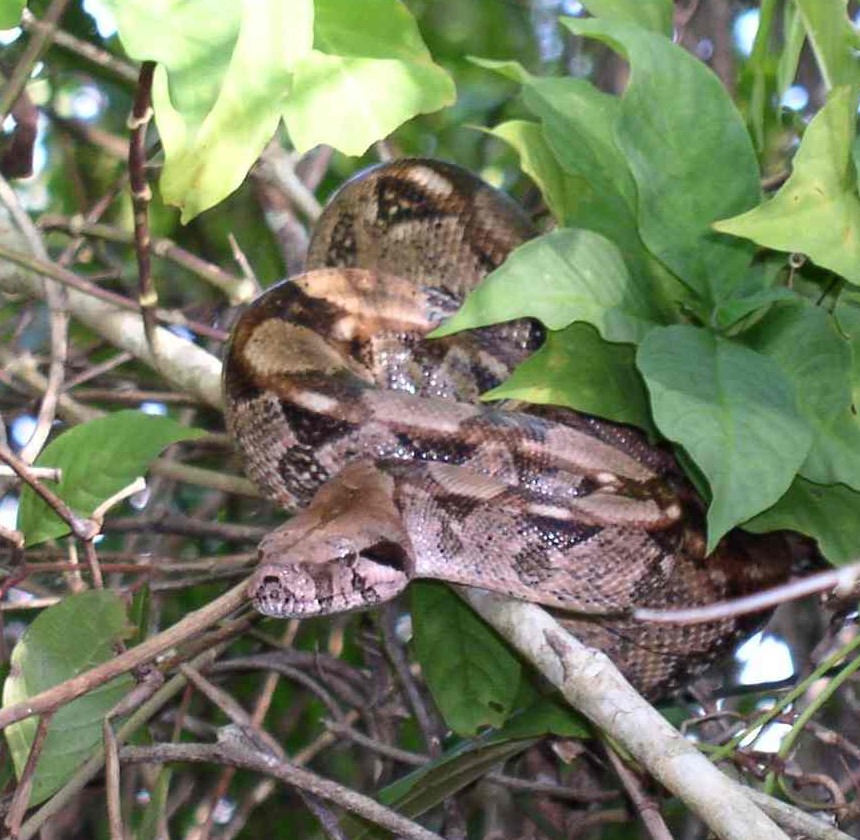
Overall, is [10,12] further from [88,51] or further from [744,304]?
[88,51]

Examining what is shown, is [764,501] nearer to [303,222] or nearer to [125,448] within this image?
[125,448]

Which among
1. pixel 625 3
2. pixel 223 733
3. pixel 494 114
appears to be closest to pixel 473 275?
pixel 625 3

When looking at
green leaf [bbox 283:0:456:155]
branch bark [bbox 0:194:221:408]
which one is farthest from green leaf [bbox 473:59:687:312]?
branch bark [bbox 0:194:221:408]

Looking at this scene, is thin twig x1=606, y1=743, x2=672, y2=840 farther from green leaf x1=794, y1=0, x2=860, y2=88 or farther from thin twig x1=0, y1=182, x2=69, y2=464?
thin twig x1=0, y1=182, x2=69, y2=464

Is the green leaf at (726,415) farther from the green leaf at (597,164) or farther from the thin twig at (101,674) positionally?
the thin twig at (101,674)

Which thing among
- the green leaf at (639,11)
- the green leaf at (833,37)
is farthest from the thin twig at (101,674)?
the green leaf at (833,37)
